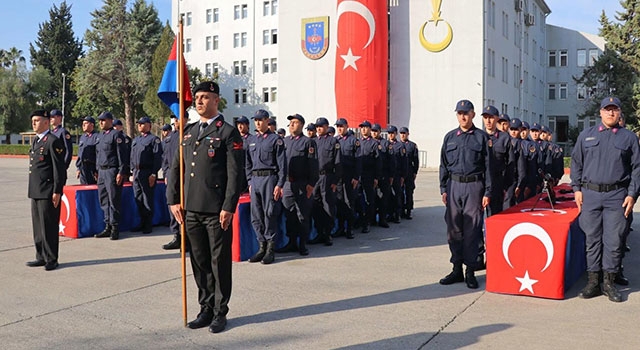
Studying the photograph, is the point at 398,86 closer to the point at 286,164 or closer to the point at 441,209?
the point at 441,209

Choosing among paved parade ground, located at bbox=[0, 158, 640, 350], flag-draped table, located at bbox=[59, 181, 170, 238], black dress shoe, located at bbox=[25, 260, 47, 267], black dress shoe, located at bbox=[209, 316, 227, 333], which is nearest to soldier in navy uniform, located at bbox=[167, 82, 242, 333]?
black dress shoe, located at bbox=[209, 316, 227, 333]

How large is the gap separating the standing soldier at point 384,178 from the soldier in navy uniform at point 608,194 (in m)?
5.34

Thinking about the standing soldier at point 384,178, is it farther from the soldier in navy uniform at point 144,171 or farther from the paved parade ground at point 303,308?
the soldier in navy uniform at point 144,171

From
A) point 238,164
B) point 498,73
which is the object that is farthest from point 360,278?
point 498,73

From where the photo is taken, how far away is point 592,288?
596cm

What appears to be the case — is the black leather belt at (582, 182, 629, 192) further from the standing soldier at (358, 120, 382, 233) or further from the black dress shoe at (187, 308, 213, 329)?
the standing soldier at (358, 120, 382, 233)

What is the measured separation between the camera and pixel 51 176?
7.35m

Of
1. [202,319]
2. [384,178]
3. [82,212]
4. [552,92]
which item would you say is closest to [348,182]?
[384,178]

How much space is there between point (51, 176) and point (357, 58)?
25889mm

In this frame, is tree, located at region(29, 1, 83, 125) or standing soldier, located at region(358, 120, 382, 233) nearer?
standing soldier, located at region(358, 120, 382, 233)

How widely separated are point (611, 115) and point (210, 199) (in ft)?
13.8

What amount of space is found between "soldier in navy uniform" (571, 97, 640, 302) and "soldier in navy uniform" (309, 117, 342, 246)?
412 centimetres

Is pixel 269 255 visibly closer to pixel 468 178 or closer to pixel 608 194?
pixel 468 178

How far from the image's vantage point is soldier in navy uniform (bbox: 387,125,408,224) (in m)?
11.8
